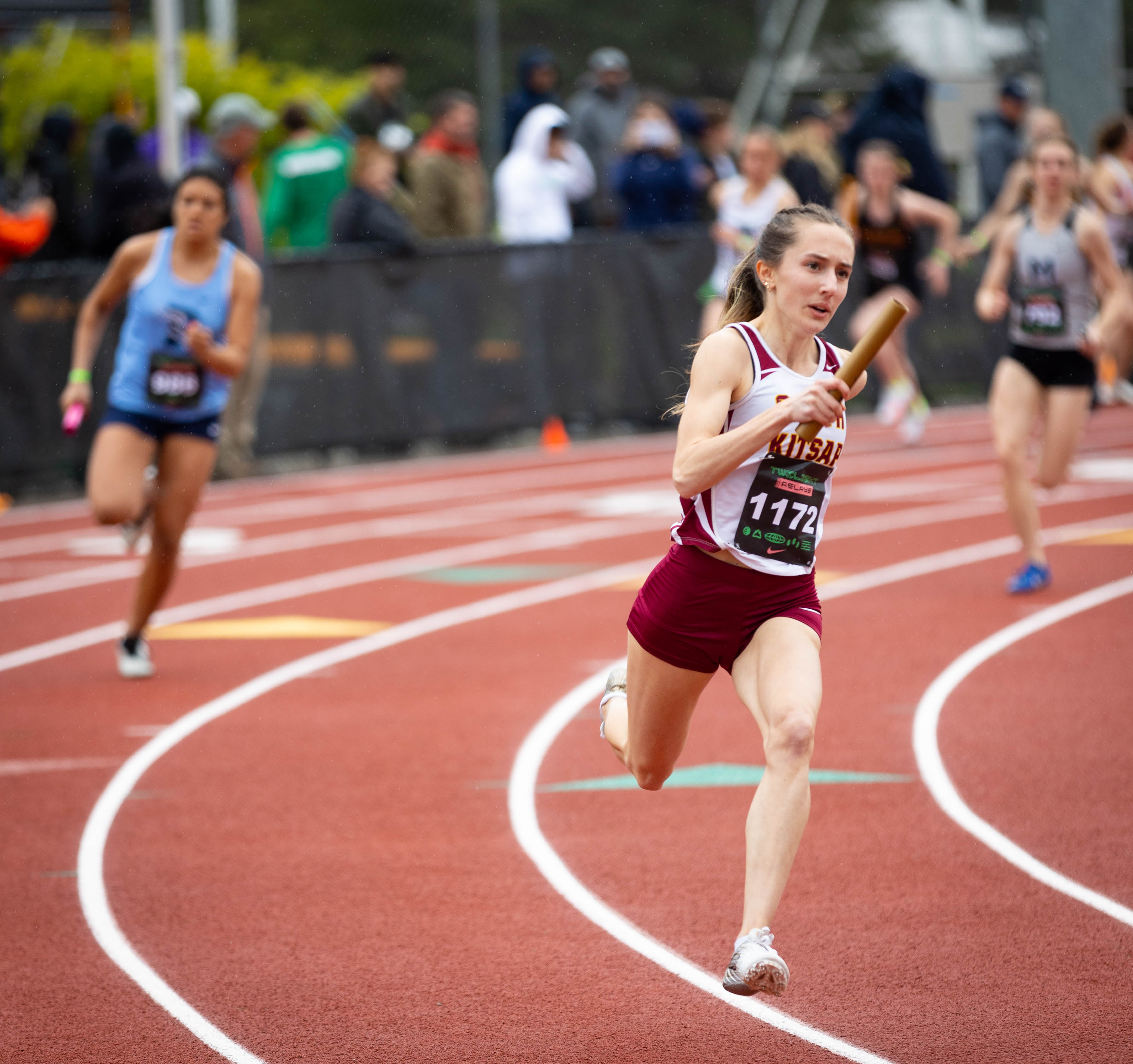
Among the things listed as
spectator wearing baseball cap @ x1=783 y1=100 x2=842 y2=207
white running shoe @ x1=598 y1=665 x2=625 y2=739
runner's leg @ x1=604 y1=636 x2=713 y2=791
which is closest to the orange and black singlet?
spectator wearing baseball cap @ x1=783 y1=100 x2=842 y2=207

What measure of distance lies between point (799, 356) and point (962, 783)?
2.35 metres

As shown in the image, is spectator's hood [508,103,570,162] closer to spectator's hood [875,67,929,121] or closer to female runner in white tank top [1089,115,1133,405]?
spectator's hood [875,67,929,121]

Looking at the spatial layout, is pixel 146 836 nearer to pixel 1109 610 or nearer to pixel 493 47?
pixel 1109 610

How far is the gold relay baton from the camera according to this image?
406cm

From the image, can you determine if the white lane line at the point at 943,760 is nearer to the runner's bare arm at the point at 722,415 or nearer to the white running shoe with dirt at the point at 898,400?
the runner's bare arm at the point at 722,415

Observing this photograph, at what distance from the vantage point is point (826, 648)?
29.1ft

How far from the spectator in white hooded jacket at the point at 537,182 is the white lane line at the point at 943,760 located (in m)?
8.33

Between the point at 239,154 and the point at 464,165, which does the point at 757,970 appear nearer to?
the point at 239,154

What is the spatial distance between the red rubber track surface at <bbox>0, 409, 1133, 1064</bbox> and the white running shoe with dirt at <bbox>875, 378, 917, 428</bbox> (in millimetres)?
5978

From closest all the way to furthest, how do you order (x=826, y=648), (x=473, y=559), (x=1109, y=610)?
1. (x=826, y=648)
2. (x=1109, y=610)
3. (x=473, y=559)

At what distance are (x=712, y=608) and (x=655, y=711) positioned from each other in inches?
14.8

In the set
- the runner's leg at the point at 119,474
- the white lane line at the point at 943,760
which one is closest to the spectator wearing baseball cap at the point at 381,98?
the runner's leg at the point at 119,474

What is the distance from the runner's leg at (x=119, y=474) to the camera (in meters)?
8.21

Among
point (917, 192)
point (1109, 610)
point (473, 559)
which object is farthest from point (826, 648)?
point (917, 192)
